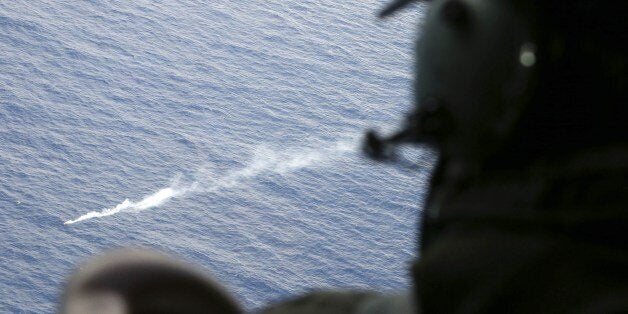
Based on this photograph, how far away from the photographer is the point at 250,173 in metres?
8.62

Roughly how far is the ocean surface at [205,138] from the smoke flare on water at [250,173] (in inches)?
0.7

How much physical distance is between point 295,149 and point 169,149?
1137 millimetres

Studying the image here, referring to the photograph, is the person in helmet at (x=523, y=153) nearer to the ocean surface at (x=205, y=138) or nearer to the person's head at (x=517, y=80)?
the person's head at (x=517, y=80)

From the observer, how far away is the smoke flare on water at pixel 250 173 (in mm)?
8109

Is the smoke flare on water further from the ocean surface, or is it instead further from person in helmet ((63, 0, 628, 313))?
person in helmet ((63, 0, 628, 313))

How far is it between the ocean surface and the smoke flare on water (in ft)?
0.05

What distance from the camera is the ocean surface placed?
7.36 meters

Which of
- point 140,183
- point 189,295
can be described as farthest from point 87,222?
point 189,295

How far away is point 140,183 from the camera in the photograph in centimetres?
816

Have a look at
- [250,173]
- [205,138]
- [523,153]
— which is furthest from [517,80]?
[250,173]

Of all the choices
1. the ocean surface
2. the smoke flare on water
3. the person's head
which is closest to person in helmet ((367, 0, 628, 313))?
the person's head

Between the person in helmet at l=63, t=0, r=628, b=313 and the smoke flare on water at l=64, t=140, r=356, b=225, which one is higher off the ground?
the person in helmet at l=63, t=0, r=628, b=313

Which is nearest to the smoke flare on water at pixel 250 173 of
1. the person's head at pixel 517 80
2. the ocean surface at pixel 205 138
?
the ocean surface at pixel 205 138

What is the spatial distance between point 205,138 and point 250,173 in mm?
500
